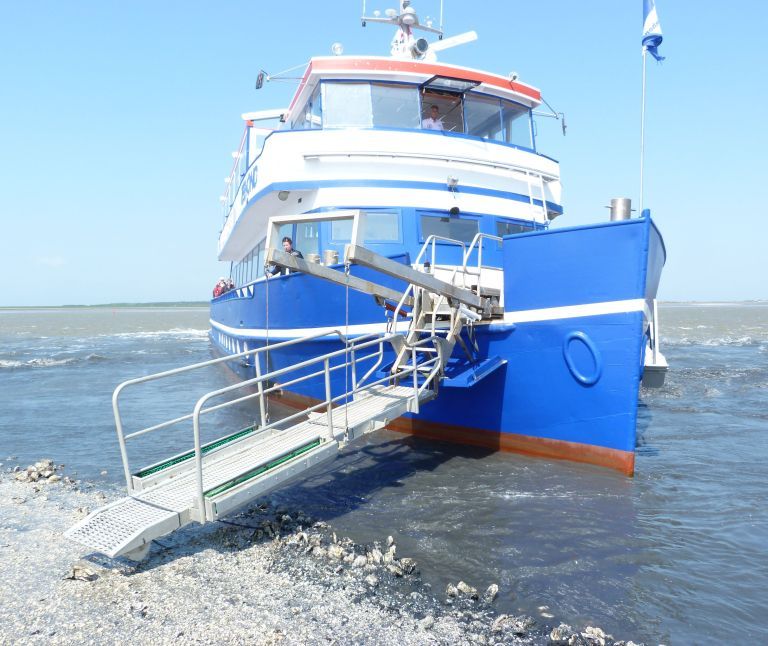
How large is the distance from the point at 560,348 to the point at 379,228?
3.52 meters

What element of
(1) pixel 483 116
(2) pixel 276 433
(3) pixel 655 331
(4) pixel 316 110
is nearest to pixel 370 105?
(4) pixel 316 110

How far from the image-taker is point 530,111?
33.5 feet

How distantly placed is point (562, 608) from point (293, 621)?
186 centimetres

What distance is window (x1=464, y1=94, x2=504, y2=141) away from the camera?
384 inches

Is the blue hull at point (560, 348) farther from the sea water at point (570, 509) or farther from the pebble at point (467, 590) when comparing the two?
the pebble at point (467, 590)

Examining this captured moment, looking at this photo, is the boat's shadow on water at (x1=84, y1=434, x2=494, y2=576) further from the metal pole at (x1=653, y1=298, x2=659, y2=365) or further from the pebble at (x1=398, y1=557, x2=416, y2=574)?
the metal pole at (x1=653, y1=298, x2=659, y2=365)

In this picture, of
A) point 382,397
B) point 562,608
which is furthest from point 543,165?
point 562,608

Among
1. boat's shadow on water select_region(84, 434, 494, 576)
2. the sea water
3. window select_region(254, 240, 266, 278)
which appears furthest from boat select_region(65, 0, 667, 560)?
window select_region(254, 240, 266, 278)

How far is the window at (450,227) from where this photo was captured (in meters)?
8.70

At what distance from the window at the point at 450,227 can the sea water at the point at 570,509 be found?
3230 millimetres

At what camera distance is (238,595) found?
3895 millimetres

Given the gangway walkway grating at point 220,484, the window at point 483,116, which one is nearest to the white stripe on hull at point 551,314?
the gangway walkway grating at point 220,484

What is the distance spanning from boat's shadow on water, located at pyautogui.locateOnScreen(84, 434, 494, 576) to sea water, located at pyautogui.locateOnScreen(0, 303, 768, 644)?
0.03m

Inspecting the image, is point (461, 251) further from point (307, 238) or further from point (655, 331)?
point (655, 331)
